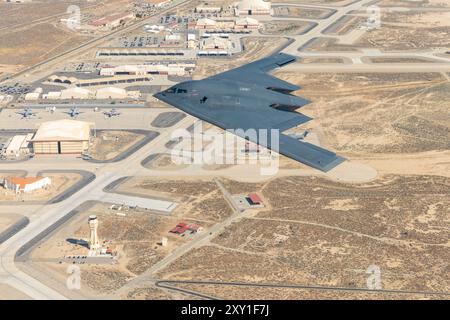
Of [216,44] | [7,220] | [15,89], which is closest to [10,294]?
[7,220]

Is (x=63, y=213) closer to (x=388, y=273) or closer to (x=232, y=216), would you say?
(x=232, y=216)

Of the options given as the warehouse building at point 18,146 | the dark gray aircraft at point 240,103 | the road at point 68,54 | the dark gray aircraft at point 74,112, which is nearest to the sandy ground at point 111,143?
the warehouse building at point 18,146

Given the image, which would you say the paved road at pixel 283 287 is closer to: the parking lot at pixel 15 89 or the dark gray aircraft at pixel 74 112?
the dark gray aircraft at pixel 74 112

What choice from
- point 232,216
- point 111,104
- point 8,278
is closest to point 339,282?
point 232,216

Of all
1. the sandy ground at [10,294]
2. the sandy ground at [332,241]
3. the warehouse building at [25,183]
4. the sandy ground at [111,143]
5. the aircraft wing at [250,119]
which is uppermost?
the aircraft wing at [250,119]

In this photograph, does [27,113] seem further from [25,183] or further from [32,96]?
[25,183]

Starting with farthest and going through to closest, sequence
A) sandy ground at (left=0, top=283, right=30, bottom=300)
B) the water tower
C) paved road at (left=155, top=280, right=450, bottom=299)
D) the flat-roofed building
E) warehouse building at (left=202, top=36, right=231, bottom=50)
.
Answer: warehouse building at (left=202, top=36, right=231, bottom=50) < the flat-roofed building < the water tower < paved road at (left=155, top=280, right=450, bottom=299) < sandy ground at (left=0, top=283, right=30, bottom=300)

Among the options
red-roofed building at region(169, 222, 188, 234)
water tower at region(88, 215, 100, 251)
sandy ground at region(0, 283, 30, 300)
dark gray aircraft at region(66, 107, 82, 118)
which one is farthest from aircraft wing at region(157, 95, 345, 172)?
dark gray aircraft at region(66, 107, 82, 118)

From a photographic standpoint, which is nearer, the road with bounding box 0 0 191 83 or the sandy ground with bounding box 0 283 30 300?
the sandy ground with bounding box 0 283 30 300

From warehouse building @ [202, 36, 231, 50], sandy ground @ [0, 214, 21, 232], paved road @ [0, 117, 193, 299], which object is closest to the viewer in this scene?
paved road @ [0, 117, 193, 299]

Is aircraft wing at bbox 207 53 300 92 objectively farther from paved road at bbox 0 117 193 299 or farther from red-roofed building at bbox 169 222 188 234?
paved road at bbox 0 117 193 299
